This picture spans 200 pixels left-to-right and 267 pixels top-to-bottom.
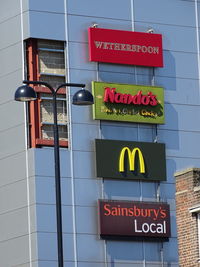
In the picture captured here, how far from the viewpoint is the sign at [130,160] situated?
6156cm

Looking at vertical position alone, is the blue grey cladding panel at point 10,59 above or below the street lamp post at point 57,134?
above

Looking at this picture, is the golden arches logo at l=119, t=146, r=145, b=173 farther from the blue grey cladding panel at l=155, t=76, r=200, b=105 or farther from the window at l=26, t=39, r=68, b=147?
the blue grey cladding panel at l=155, t=76, r=200, b=105

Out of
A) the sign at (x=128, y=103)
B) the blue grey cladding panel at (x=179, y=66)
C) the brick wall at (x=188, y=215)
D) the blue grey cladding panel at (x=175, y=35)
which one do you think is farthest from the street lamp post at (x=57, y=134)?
the blue grey cladding panel at (x=175, y=35)

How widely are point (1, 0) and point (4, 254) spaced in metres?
12.8

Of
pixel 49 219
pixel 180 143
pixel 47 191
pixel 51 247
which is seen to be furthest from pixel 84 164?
pixel 180 143

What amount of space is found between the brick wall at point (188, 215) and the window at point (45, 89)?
1630 centimetres

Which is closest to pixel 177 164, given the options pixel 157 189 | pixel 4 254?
pixel 157 189

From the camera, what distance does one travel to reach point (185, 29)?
6625 cm

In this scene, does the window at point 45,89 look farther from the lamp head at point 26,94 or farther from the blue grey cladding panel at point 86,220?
the lamp head at point 26,94

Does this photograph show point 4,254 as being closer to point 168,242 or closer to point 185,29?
point 168,242

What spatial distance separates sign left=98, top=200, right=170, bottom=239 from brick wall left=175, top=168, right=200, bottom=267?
1562 cm

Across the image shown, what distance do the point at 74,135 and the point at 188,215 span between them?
17.1 meters

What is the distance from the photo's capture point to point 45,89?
61562 millimetres

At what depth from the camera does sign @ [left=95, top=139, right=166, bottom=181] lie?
202ft
